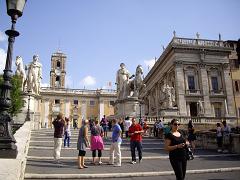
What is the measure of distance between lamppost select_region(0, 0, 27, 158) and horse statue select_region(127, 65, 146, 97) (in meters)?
14.6

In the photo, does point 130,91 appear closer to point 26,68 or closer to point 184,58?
point 26,68

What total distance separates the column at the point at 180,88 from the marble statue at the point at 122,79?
17263 mm

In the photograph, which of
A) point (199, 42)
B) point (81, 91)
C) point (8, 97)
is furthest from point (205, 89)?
point (81, 91)

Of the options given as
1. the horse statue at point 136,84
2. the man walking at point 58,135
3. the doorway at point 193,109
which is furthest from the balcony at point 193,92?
the man walking at point 58,135

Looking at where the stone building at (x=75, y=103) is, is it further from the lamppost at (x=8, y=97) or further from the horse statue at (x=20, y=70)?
the lamppost at (x=8, y=97)

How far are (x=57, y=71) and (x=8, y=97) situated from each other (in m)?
70.2

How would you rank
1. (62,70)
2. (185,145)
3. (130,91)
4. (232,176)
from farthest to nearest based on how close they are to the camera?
(62,70) < (130,91) < (232,176) < (185,145)

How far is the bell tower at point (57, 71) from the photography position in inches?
2859

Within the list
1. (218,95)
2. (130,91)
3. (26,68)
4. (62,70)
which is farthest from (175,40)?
(62,70)

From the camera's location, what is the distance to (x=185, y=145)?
5449 mm

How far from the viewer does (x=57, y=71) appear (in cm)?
7362

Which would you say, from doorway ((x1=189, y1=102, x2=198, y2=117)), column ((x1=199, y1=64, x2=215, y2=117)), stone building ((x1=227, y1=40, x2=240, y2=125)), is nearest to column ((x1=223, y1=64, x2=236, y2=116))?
stone building ((x1=227, y1=40, x2=240, y2=125))

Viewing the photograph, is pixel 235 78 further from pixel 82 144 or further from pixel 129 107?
pixel 82 144

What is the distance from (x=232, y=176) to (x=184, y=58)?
3236 cm
